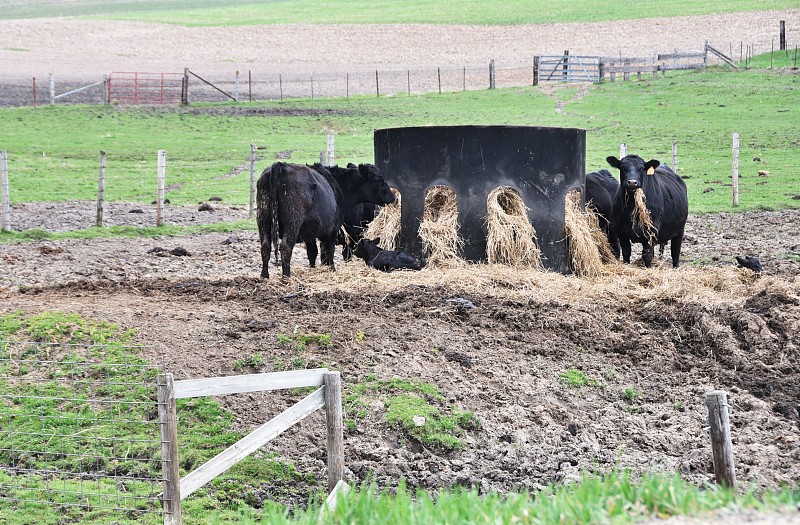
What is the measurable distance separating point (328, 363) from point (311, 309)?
67.2 inches

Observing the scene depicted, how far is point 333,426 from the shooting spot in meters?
6.71

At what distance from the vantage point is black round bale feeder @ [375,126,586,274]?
1317 cm

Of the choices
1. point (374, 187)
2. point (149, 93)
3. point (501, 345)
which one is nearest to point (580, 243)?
point (374, 187)

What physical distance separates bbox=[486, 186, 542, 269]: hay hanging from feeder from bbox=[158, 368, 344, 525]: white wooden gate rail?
6.54m

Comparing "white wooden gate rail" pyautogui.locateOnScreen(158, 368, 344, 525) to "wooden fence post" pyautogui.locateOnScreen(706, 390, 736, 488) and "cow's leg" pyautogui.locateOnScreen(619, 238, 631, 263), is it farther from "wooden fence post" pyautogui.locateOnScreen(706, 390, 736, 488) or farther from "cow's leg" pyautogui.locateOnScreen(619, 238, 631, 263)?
"cow's leg" pyautogui.locateOnScreen(619, 238, 631, 263)

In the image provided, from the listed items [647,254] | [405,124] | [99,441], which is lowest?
[99,441]

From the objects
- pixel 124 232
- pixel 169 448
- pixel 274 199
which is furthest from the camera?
pixel 124 232

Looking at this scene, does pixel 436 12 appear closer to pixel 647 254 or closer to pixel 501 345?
pixel 647 254

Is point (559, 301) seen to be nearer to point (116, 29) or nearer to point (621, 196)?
point (621, 196)

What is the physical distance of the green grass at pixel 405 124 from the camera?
2558 cm

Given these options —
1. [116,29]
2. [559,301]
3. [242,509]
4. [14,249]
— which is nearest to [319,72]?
[116,29]

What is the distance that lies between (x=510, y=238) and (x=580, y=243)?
4.04ft

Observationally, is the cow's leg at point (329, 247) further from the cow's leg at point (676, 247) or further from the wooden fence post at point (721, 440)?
the wooden fence post at point (721, 440)

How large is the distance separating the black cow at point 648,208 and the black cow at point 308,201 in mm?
3567
